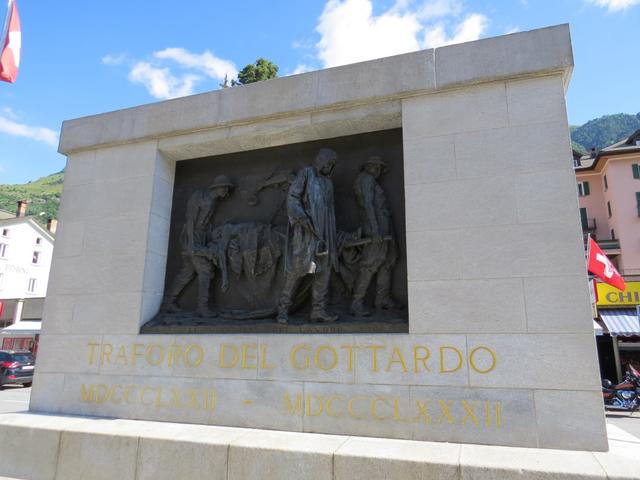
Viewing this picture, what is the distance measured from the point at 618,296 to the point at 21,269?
53.7 meters

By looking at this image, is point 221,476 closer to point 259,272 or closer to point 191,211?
point 259,272

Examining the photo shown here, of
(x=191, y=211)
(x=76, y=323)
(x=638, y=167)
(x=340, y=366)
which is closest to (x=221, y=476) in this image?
(x=340, y=366)

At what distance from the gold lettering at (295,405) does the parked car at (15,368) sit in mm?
22942

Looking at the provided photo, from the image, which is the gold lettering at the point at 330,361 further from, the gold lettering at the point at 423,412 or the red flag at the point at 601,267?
the red flag at the point at 601,267

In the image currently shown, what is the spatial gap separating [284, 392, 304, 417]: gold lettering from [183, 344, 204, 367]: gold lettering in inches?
62.8

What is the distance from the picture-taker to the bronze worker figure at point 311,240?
7.32 meters

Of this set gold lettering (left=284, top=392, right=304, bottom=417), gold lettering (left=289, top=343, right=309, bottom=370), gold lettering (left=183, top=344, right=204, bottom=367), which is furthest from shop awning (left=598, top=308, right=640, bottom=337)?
gold lettering (left=183, top=344, right=204, bottom=367)

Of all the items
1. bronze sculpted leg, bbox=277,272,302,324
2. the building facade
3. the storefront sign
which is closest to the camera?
bronze sculpted leg, bbox=277,272,302,324

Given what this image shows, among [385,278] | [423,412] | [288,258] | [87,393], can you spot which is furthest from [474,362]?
[87,393]

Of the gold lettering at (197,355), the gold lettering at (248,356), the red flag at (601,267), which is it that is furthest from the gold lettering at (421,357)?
the red flag at (601,267)

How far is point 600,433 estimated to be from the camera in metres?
5.39

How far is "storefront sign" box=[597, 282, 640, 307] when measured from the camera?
25.5 metres

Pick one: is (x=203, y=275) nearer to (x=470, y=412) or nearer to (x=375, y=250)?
(x=375, y=250)

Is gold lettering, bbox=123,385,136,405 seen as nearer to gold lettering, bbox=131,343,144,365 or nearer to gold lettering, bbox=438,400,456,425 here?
gold lettering, bbox=131,343,144,365
